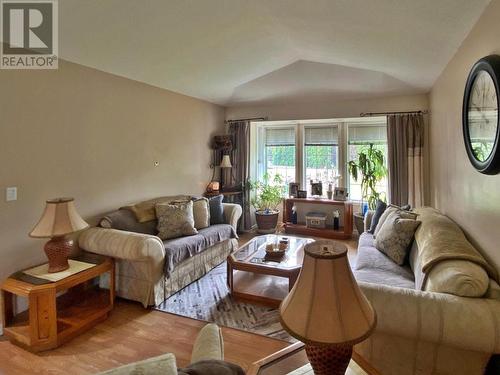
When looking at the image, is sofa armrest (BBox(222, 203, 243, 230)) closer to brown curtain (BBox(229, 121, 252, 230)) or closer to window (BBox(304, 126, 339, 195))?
brown curtain (BBox(229, 121, 252, 230))

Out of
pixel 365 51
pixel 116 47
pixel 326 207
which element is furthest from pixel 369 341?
pixel 326 207

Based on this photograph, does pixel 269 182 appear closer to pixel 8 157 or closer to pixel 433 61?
pixel 433 61

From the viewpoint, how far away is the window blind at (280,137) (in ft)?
19.1

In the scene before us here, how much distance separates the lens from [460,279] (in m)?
1.55

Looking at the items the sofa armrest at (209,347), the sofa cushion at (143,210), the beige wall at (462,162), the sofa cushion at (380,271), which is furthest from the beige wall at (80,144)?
the beige wall at (462,162)

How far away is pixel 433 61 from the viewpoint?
9.79ft

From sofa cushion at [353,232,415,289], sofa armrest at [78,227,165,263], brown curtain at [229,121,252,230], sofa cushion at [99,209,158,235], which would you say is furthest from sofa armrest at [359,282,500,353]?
brown curtain at [229,121,252,230]

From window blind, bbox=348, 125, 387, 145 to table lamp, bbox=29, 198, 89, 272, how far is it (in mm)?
4631

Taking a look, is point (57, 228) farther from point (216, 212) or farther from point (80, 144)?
point (216, 212)

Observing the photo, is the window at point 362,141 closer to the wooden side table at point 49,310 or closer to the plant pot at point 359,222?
the plant pot at point 359,222

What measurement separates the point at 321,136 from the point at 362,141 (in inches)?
30.1

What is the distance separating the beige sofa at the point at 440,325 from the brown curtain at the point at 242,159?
161 inches

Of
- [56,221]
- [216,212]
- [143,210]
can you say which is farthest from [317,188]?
[56,221]

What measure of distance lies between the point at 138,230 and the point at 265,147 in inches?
135
